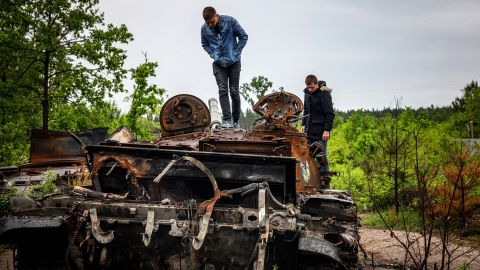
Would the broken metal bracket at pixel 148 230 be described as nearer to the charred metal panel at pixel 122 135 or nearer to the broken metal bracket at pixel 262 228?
the broken metal bracket at pixel 262 228

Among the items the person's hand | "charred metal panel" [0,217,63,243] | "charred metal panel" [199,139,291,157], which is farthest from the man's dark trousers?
"charred metal panel" [0,217,63,243]

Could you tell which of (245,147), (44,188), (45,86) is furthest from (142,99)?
(245,147)

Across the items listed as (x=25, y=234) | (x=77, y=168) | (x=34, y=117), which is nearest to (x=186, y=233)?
(x=25, y=234)

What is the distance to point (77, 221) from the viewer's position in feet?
18.8

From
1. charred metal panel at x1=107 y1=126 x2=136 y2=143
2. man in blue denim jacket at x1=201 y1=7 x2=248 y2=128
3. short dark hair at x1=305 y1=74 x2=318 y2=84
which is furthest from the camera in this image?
short dark hair at x1=305 y1=74 x2=318 y2=84

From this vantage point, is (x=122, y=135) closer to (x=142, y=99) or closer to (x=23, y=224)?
(x=23, y=224)

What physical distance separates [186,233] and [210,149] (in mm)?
2069

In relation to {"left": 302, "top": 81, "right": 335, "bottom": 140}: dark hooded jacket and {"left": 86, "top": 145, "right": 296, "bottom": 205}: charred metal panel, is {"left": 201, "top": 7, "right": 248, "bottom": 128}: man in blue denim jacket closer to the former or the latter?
{"left": 302, "top": 81, "right": 335, "bottom": 140}: dark hooded jacket

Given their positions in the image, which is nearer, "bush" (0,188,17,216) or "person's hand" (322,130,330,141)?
"person's hand" (322,130,330,141)

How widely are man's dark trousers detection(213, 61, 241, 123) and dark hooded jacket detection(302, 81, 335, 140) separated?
1.53m

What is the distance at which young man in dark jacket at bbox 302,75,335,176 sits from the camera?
10133mm

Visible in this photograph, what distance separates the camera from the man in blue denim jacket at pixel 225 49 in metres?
9.39

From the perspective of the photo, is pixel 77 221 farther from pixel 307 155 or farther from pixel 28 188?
pixel 28 188

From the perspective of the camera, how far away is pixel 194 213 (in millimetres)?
5672
